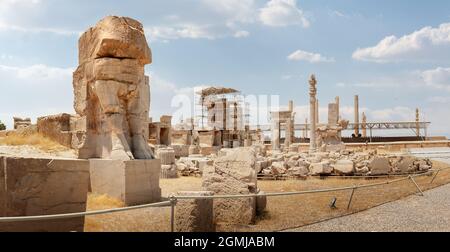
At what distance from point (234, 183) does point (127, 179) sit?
6.28 ft

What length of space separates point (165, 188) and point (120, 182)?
3.66 metres

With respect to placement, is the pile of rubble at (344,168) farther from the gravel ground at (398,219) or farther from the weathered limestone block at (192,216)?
the weathered limestone block at (192,216)

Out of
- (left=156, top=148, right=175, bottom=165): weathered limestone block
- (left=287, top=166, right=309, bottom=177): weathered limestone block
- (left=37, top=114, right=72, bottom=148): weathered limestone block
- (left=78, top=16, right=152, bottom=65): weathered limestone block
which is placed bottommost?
(left=287, top=166, right=309, bottom=177): weathered limestone block

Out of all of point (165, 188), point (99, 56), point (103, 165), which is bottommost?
point (165, 188)

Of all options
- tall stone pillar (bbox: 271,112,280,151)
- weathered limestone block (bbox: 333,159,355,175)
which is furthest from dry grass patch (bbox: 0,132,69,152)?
tall stone pillar (bbox: 271,112,280,151)

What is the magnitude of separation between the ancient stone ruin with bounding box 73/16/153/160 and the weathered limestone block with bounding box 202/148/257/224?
1.64 metres

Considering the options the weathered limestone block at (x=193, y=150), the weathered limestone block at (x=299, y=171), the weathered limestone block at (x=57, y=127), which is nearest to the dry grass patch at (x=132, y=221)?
the weathered limestone block at (x=57, y=127)

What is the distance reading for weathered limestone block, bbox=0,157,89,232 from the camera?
4152 millimetres

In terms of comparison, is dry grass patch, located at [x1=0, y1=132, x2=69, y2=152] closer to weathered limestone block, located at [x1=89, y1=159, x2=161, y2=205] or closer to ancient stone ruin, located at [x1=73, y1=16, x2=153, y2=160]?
ancient stone ruin, located at [x1=73, y1=16, x2=153, y2=160]

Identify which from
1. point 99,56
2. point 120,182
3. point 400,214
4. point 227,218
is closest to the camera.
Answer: point 227,218
